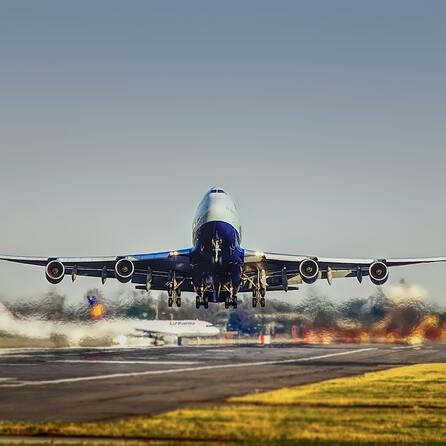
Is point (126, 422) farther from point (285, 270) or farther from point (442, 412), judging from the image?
point (285, 270)

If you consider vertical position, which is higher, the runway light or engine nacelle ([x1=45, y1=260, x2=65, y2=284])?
engine nacelle ([x1=45, y1=260, x2=65, y2=284])

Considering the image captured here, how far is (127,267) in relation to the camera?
47.8 m

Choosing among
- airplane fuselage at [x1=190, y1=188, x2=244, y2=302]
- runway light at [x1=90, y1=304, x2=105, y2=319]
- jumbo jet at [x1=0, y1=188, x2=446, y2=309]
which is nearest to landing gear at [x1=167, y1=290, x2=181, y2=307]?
jumbo jet at [x1=0, y1=188, x2=446, y2=309]

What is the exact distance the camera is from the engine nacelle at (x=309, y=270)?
159 feet

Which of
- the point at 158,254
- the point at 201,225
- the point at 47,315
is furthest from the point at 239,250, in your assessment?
the point at 47,315

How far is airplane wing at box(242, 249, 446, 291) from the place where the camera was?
4869cm

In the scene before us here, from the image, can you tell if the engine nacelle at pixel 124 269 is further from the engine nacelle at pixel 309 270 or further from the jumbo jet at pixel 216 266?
the engine nacelle at pixel 309 270

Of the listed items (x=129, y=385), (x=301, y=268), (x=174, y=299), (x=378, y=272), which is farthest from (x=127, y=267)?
(x=129, y=385)

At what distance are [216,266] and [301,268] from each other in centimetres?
791

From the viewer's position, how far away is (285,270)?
171 feet

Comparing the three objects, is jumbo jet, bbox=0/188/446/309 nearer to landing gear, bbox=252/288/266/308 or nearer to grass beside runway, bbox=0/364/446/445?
landing gear, bbox=252/288/266/308

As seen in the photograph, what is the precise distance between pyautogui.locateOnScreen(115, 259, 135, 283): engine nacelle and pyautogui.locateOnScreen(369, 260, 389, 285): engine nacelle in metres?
16.9

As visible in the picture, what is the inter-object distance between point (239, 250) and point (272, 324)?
2624 centimetres

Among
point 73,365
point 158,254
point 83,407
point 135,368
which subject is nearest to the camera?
point 83,407
